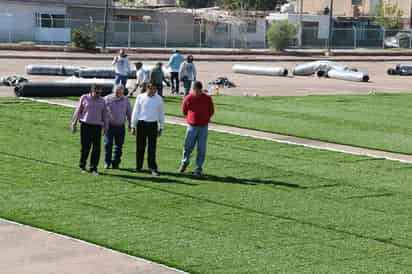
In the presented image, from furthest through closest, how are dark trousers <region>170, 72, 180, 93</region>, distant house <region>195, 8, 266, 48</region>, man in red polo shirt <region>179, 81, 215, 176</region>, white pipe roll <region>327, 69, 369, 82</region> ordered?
distant house <region>195, 8, 266, 48</region>
white pipe roll <region>327, 69, 369, 82</region>
dark trousers <region>170, 72, 180, 93</region>
man in red polo shirt <region>179, 81, 215, 176</region>

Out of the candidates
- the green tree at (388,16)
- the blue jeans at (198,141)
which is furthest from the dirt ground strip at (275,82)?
the green tree at (388,16)

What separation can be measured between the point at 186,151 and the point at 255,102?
55.7 ft

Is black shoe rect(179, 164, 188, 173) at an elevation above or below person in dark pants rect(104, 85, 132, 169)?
below

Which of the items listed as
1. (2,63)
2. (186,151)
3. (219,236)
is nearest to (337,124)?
(186,151)

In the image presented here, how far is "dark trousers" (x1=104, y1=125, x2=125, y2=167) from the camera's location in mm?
20984

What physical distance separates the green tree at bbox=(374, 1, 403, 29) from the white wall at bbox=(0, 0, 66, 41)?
35748 millimetres

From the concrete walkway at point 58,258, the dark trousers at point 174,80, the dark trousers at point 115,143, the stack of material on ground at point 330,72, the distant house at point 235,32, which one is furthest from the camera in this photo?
the distant house at point 235,32

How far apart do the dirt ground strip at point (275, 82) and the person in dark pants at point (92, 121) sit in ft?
59.9

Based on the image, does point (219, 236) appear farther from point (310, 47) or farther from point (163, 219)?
point (310, 47)

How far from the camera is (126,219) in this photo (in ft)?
55.1

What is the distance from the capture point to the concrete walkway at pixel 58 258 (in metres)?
13.8

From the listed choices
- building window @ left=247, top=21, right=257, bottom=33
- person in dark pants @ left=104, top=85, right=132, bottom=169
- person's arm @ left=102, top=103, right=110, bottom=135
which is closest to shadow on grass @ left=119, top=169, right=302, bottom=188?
person in dark pants @ left=104, top=85, right=132, bottom=169

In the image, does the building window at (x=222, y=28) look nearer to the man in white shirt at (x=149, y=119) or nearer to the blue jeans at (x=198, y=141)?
the blue jeans at (x=198, y=141)

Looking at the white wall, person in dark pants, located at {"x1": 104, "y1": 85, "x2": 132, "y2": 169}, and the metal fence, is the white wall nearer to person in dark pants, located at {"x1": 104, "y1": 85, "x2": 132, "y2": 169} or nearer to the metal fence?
the metal fence
